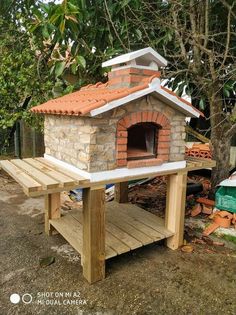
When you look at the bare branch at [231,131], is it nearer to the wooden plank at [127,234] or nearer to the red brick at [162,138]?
the red brick at [162,138]

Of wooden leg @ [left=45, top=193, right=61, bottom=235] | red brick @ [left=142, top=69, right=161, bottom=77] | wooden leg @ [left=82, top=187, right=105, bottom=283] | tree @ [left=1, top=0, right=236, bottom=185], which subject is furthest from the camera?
tree @ [left=1, top=0, right=236, bottom=185]

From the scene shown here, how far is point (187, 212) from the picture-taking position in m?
5.41

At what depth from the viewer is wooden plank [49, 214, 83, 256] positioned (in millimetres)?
3837

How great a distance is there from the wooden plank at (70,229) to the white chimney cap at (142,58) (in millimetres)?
2527

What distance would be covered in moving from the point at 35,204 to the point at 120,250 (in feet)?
10.5

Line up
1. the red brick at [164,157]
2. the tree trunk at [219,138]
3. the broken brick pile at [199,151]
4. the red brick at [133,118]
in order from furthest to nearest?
the broken brick pile at [199,151] < the tree trunk at [219,138] < the red brick at [164,157] < the red brick at [133,118]

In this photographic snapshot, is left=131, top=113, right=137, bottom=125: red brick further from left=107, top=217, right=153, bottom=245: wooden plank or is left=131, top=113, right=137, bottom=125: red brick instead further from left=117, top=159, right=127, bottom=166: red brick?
left=107, top=217, right=153, bottom=245: wooden plank

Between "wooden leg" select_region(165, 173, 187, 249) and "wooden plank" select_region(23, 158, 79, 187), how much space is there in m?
1.68

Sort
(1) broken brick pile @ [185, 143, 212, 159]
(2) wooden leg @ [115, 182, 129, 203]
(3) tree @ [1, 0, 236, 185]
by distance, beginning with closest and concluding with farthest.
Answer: (3) tree @ [1, 0, 236, 185] → (2) wooden leg @ [115, 182, 129, 203] → (1) broken brick pile @ [185, 143, 212, 159]

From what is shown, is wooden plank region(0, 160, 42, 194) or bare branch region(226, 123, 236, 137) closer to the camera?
wooden plank region(0, 160, 42, 194)

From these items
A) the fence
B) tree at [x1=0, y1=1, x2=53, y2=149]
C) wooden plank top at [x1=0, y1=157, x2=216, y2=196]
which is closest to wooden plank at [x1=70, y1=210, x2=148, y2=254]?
wooden plank top at [x1=0, y1=157, x2=216, y2=196]

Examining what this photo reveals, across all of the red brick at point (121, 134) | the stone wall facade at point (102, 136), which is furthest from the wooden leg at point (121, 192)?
the red brick at point (121, 134)

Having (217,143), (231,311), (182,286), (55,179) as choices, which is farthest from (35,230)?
(217,143)

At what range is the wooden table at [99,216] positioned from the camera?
3.13 meters
